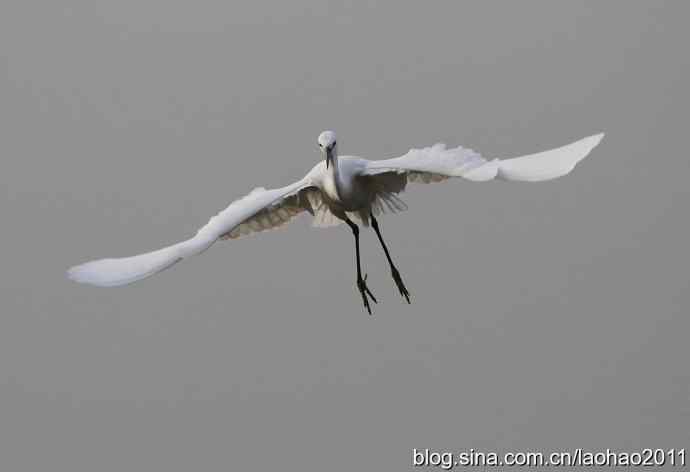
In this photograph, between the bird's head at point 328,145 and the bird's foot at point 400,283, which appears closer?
the bird's head at point 328,145

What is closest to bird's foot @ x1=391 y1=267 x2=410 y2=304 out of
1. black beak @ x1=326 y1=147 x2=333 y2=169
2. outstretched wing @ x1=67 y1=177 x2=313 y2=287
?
outstretched wing @ x1=67 y1=177 x2=313 y2=287

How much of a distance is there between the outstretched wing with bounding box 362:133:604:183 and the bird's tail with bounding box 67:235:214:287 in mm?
2076

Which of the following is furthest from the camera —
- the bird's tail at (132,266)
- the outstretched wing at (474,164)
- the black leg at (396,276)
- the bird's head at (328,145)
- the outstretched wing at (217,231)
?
the black leg at (396,276)

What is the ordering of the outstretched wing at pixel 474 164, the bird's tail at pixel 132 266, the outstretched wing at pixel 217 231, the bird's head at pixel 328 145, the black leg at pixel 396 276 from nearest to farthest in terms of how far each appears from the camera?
the outstretched wing at pixel 474 164 → the bird's tail at pixel 132 266 → the outstretched wing at pixel 217 231 → the bird's head at pixel 328 145 → the black leg at pixel 396 276

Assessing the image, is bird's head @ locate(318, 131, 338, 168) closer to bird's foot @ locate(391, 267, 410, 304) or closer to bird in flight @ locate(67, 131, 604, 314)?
bird in flight @ locate(67, 131, 604, 314)

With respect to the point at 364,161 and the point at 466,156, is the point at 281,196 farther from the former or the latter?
the point at 466,156

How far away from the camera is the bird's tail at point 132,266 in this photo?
1515 centimetres

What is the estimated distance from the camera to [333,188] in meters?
16.5

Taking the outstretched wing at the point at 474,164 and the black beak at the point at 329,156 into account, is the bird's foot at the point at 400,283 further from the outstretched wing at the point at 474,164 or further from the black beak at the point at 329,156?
the black beak at the point at 329,156

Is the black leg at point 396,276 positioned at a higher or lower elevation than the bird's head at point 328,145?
lower

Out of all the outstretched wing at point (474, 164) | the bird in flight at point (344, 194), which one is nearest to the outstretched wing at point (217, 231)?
the bird in flight at point (344, 194)

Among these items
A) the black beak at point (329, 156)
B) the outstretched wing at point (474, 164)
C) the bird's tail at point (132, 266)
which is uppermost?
the black beak at point (329, 156)

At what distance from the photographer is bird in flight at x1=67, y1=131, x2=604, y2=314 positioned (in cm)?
1505

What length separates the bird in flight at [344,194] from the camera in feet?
49.4
